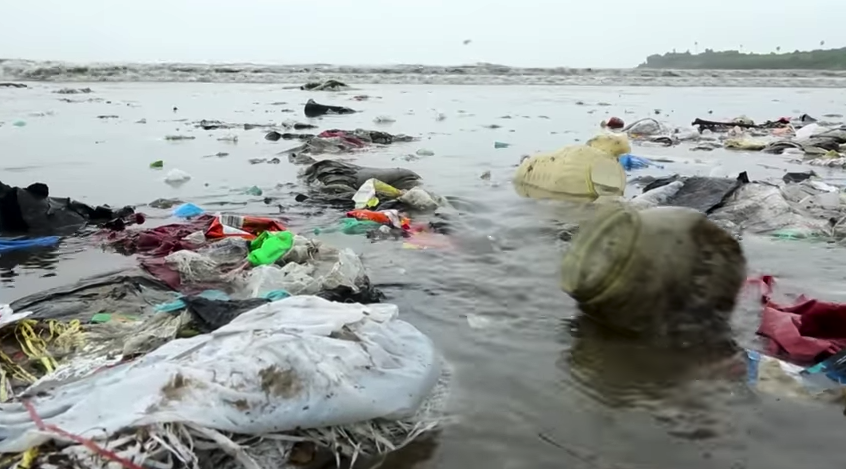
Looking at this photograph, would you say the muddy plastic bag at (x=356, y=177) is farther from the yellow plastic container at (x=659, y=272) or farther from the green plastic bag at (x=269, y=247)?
the yellow plastic container at (x=659, y=272)

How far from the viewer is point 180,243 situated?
15.3 ft

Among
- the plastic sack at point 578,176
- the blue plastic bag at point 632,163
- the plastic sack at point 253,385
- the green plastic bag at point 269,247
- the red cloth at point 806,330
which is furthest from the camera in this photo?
the blue plastic bag at point 632,163

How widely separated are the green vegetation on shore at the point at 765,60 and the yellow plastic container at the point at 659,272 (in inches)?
1888

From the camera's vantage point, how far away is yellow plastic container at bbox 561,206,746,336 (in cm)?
308

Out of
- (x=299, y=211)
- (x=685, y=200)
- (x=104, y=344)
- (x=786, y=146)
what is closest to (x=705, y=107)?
(x=786, y=146)

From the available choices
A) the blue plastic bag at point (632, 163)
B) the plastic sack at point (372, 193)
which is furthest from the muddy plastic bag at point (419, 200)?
the blue plastic bag at point (632, 163)

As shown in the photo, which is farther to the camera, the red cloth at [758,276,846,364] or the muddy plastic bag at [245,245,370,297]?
the muddy plastic bag at [245,245,370,297]

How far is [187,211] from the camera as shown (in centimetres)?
571

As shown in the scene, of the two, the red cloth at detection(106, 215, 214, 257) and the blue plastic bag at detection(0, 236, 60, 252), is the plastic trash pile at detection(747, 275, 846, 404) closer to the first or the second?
the red cloth at detection(106, 215, 214, 257)

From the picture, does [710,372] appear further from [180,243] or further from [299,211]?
[299,211]

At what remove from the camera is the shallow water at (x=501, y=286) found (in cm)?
228

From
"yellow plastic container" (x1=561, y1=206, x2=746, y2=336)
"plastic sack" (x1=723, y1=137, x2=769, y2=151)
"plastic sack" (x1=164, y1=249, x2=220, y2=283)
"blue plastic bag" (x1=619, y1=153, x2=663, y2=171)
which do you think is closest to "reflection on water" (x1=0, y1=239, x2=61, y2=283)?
"plastic sack" (x1=164, y1=249, x2=220, y2=283)

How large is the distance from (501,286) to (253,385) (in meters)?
2.04

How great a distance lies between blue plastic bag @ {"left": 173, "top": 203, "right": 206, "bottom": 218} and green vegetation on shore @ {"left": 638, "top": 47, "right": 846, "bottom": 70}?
4760 cm
